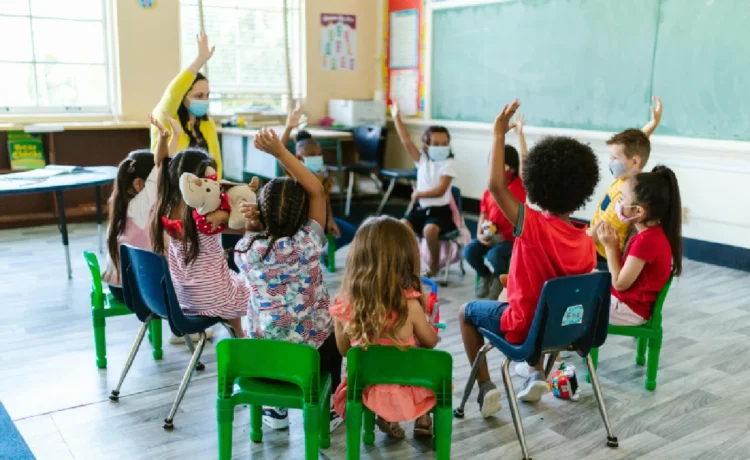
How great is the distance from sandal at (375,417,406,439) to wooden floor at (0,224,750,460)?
0.03 meters

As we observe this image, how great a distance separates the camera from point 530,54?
5855mm

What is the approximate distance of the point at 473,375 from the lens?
2.36 meters

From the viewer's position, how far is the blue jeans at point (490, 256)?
359 centimetres

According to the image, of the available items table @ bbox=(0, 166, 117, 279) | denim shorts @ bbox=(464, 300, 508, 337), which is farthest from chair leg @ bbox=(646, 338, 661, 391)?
table @ bbox=(0, 166, 117, 279)

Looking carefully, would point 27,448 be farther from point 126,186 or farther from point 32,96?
point 32,96

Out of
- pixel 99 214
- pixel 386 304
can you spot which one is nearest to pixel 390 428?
pixel 386 304

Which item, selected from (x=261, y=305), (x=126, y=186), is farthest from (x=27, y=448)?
(x=126, y=186)

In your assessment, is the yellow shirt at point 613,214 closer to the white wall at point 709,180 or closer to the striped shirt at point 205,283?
the striped shirt at point 205,283

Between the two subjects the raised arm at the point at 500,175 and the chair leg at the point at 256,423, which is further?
the chair leg at the point at 256,423

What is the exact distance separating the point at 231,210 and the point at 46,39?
454cm

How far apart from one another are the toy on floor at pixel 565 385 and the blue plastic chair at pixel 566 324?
0.32 metres

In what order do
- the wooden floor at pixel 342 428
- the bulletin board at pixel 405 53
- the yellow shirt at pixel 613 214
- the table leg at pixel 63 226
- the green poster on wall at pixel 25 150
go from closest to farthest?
the wooden floor at pixel 342 428
the yellow shirt at pixel 613 214
the table leg at pixel 63 226
the green poster on wall at pixel 25 150
the bulletin board at pixel 405 53

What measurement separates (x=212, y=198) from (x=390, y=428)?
94cm

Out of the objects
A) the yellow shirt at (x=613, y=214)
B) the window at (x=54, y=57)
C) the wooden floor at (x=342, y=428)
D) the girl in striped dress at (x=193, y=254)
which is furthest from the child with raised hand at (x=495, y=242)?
the window at (x=54, y=57)
